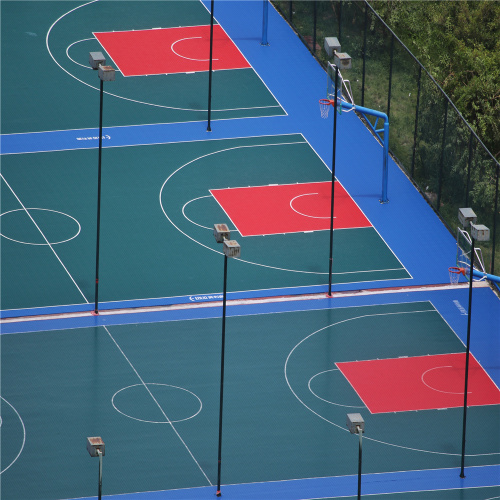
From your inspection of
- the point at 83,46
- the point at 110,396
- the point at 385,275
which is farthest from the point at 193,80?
the point at 110,396

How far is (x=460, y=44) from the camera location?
5491 centimetres

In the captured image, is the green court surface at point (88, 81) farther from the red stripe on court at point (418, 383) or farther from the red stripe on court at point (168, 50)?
the red stripe on court at point (418, 383)

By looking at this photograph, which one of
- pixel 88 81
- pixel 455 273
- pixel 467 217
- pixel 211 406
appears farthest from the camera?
pixel 88 81

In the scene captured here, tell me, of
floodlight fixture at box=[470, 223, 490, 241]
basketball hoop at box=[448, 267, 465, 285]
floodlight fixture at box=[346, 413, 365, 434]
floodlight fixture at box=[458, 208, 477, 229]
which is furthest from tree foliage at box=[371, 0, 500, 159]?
floodlight fixture at box=[346, 413, 365, 434]

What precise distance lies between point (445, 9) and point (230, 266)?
15.6 meters

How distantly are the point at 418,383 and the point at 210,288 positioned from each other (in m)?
6.16

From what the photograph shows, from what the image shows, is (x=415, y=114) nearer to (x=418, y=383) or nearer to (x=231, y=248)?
(x=418, y=383)

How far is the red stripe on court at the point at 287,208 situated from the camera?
46.9 m

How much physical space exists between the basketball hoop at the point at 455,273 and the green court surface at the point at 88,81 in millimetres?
10247

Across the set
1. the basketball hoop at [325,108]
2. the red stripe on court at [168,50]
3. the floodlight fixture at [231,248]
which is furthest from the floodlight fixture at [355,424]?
the red stripe on court at [168,50]

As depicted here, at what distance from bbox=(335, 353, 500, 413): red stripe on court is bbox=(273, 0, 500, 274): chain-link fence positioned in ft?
14.4

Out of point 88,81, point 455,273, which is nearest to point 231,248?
point 455,273

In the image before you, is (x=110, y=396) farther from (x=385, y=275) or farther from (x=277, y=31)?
(x=277, y=31)

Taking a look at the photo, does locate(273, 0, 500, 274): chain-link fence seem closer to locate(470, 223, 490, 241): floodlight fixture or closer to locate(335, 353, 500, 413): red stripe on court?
locate(335, 353, 500, 413): red stripe on court
